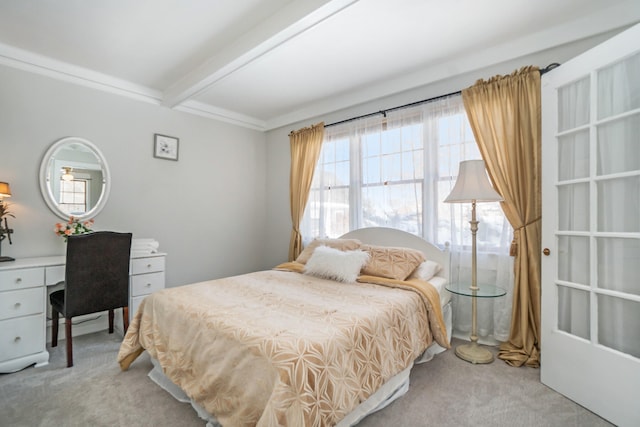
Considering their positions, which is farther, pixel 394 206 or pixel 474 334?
pixel 394 206

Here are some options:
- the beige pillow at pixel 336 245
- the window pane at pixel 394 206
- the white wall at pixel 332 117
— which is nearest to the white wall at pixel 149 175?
the white wall at pixel 332 117

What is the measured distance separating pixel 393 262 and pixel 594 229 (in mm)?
1344

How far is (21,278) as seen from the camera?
2.29 metres

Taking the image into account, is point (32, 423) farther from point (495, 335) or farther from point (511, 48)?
point (511, 48)

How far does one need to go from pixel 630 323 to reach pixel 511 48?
84.9 inches

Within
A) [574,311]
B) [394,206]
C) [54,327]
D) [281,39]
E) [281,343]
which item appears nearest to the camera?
[281,343]

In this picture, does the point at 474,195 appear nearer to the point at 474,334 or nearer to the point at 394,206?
the point at 394,206

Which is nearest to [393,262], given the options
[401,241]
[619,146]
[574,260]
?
[401,241]

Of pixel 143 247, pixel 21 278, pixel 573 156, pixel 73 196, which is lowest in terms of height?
pixel 21 278

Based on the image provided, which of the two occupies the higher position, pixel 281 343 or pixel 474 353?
pixel 281 343

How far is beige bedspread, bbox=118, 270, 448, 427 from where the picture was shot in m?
1.23

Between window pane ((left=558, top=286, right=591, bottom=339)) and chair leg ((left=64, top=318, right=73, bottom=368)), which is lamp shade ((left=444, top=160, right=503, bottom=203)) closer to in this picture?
window pane ((left=558, top=286, right=591, bottom=339))

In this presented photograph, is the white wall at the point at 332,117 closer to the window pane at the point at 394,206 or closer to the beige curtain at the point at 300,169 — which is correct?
the beige curtain at the point at 300,169

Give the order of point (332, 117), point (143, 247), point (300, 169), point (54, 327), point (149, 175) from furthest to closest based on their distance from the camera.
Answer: point (300, 169), point (332, 117), point (149, 175), point (143, 247), point (54, 327)
